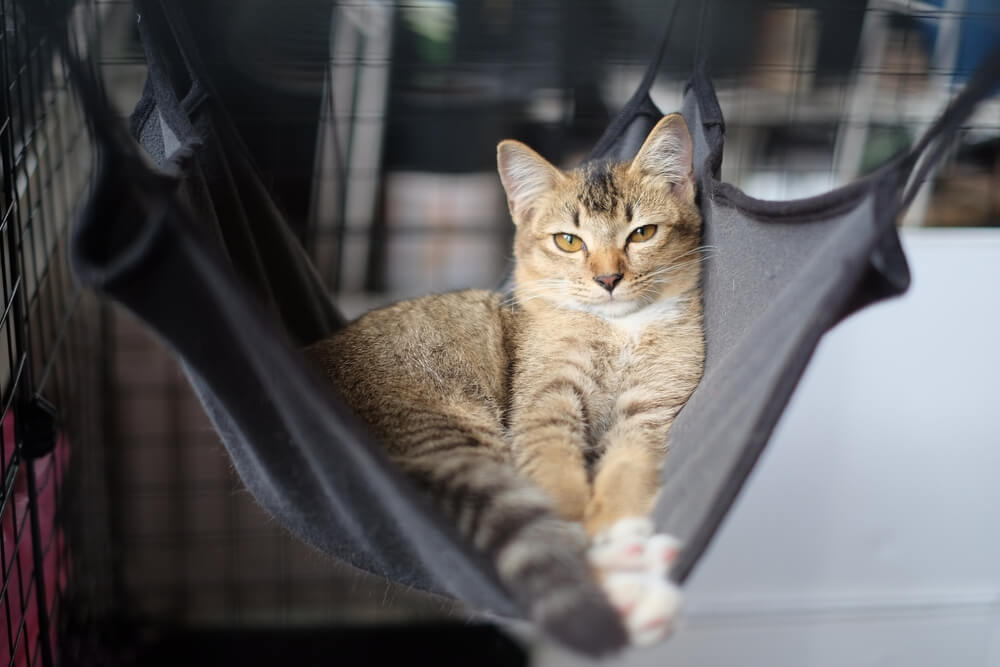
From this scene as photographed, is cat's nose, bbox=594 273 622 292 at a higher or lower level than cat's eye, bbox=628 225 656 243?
lower

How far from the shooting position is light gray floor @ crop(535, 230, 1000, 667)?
2.36m

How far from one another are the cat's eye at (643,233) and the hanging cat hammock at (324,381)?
110 mm

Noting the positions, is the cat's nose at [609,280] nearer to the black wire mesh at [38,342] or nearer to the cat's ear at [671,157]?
the cat's ear at [671,157]

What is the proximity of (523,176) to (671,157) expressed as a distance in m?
0.27

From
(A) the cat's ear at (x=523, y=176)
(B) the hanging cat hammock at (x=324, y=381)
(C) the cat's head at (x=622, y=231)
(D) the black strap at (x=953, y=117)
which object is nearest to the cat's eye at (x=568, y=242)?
(C) the cat's head at (x=622, y=231)

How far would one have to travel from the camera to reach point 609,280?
1.34 m

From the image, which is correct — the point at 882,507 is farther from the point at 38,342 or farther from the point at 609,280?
the point at 38,342

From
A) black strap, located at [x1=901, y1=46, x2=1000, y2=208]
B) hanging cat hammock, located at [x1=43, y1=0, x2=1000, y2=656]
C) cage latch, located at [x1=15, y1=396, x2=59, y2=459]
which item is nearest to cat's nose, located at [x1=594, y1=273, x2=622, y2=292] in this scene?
hanging cat hammock, located at [x1=43, y1=0, x2=1000, y2=656]

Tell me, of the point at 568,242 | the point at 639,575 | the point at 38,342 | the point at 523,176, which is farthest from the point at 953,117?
the point at 38,342

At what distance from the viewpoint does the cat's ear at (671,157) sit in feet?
4.42

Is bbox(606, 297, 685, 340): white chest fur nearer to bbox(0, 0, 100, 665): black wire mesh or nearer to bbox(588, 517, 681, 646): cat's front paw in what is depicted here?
bbox(588, 517, 681, 646): cat's front paw

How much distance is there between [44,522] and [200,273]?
1.20 m

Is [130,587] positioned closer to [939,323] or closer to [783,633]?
[783,633]

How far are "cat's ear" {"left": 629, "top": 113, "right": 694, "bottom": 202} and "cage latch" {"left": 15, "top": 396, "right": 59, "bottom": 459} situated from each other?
42.8 inches
